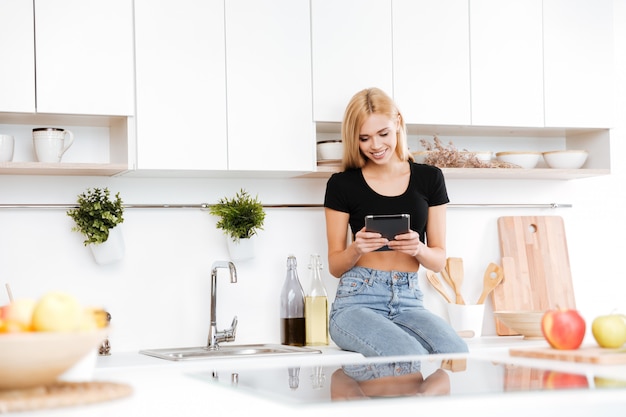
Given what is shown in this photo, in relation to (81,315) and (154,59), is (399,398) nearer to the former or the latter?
(81,315)

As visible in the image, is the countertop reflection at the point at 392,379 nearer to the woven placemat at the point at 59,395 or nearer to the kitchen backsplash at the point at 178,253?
the woven placemat at the point at 59,395

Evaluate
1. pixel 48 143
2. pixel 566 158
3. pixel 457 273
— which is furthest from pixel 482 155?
Answer: pixel 48 143

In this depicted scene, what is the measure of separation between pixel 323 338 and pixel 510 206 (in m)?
1.05

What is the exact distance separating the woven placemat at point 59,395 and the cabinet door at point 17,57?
80.7 inches

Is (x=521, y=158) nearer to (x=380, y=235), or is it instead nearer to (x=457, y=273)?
(x=457, y=273)

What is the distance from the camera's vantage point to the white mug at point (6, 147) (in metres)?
2.98

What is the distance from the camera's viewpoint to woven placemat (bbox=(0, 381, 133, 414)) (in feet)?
3.17

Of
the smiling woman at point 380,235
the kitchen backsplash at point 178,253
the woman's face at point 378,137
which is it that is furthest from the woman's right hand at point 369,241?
the kitchen backsplash at point 178,253

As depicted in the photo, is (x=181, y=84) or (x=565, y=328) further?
(x=181, y=84)

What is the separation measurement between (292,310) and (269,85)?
0.82 meters

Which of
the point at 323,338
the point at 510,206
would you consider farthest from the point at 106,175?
the point at 510,206

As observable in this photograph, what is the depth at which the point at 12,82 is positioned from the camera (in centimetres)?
295

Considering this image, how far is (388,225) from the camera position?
2.96 meters

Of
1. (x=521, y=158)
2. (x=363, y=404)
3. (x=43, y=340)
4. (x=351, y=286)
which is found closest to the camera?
(x=43, y=340)
